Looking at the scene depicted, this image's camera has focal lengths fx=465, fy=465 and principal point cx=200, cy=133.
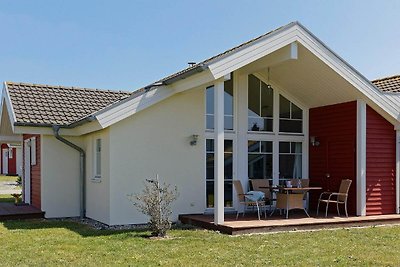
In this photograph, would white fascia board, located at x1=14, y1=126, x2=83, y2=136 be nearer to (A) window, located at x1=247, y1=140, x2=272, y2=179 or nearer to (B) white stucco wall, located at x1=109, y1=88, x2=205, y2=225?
(B) white stucco wall, located at x1=109, y1=88, x2=205, y2=225

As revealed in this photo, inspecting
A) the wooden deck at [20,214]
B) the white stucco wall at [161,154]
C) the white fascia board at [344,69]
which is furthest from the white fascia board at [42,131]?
the white fascia board at [344,69]

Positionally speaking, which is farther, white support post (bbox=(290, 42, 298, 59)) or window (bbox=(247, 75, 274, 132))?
window (bbox=(247, 75, 274, 132))

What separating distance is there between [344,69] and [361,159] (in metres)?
2.42

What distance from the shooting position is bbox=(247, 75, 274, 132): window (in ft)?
43.7

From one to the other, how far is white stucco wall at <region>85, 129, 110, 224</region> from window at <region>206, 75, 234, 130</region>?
283 cm

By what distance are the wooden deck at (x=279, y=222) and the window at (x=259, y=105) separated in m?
2.65

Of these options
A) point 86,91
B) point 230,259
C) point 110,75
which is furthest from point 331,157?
point 110,75

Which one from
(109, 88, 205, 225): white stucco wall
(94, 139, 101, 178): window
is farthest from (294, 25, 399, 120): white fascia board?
(94, 139, 101, 178): window

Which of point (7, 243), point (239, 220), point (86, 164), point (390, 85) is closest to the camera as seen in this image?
point (7, 243)

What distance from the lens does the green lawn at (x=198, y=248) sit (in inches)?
294

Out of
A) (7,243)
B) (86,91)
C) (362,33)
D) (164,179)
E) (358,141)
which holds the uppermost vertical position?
(362,33)

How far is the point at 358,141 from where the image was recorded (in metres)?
12.3

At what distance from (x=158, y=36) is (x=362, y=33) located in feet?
21.6

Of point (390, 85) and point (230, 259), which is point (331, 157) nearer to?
point (390, 85)
